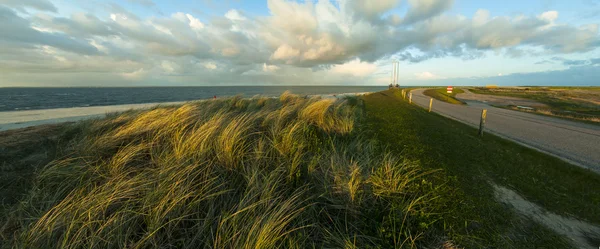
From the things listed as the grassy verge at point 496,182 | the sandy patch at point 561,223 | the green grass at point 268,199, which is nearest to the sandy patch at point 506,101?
the grassy verge at point 496,182

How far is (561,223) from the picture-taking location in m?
2.82

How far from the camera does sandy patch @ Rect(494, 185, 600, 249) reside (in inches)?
101

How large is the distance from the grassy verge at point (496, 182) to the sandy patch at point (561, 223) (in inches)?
6.5

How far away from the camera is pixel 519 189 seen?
356 cm

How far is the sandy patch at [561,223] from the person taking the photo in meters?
2.56

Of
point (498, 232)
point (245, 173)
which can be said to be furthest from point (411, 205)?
point (245, 173)

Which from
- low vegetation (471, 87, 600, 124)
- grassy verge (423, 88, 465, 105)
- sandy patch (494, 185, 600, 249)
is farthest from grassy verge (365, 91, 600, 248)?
grassy verge (423, 88, 465, 105)

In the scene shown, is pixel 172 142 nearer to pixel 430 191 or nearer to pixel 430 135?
pixel 430 191

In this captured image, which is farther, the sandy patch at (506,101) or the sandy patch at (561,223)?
the sandy patch at (506,101)

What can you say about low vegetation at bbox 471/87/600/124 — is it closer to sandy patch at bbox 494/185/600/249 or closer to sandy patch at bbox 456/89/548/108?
sandy patch at bbox 456/89/548/108

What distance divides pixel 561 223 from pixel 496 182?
933mm

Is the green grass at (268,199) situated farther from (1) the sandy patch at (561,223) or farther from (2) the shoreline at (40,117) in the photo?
(2) the shoreline at (40,117)

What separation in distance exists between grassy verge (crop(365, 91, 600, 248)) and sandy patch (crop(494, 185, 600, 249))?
6.5 inches

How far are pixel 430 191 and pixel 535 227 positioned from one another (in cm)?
118
